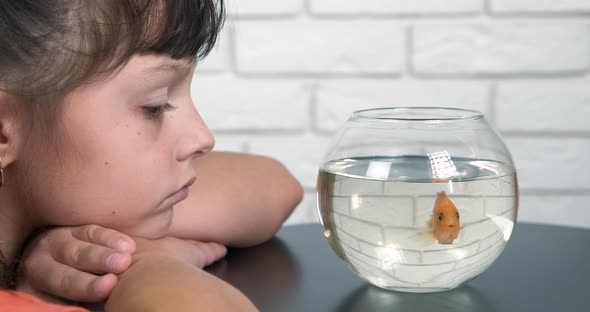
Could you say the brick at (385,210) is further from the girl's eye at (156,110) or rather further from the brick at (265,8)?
the brick at (265,8)

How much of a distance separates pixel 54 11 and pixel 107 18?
4 cm

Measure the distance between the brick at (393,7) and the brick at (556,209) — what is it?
34 cm

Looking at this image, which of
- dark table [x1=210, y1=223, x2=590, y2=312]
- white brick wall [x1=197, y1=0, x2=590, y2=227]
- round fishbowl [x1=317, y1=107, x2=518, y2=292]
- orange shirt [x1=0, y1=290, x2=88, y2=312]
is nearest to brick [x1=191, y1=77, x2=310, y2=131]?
white brick wall [x1=197, y1=0, x2=590, y2=227]

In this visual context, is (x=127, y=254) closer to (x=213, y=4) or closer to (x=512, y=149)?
(x=213, y=4)

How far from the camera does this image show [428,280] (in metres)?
0.66

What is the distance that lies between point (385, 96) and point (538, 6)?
30cm

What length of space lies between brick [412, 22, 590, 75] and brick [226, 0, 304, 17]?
0.21 metres

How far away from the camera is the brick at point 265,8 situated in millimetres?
1533

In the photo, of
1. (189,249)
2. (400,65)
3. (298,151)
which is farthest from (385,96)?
(189,249)

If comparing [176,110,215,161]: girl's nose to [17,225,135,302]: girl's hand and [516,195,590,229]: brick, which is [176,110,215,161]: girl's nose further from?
[516,195,590,229]: brick

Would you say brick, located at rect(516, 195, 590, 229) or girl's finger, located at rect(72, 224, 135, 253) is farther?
brick, located at rect(516, 195, 590, 229)

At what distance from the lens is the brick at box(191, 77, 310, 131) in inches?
61.1

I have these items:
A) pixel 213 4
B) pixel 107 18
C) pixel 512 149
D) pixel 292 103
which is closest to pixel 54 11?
pixel 107 18

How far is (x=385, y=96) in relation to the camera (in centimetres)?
155
